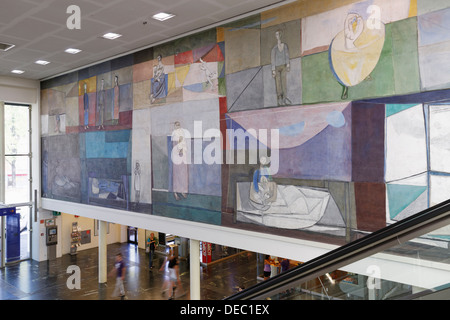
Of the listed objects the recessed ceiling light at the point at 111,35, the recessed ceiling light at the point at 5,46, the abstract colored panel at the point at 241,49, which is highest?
the recessed ceiling light at the point at 5,46

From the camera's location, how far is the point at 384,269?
1820mm

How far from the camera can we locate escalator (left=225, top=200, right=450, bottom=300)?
1501 mm

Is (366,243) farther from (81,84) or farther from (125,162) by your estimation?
(81,84)

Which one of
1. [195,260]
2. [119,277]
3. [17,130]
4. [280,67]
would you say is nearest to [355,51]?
[280,67]

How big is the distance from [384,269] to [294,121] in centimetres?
533

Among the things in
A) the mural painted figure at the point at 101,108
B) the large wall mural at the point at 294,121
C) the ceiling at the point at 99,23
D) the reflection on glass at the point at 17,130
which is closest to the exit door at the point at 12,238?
the reflection on glass at the point at 17,130

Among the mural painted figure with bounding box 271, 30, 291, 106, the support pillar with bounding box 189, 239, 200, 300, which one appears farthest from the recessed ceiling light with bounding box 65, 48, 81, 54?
the support pillar with bounding box 189, 239, 200, 300

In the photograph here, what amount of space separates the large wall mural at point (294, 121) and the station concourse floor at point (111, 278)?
4.05 meters

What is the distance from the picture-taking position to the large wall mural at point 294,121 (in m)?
5.46

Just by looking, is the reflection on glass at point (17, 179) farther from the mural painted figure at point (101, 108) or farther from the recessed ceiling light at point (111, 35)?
the recessed ceiling light at point (111, 35)

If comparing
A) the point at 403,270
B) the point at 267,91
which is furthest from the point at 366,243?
the point at 267,91

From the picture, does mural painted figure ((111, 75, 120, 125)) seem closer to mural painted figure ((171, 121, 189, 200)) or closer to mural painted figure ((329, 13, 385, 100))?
mural painted figure ((171, 121, 189, 200))

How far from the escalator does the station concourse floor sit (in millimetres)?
10685

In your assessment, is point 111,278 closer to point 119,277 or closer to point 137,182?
point 119,277
